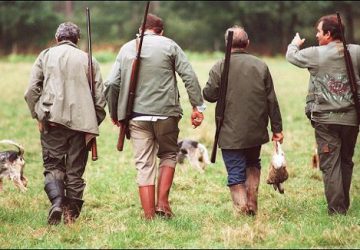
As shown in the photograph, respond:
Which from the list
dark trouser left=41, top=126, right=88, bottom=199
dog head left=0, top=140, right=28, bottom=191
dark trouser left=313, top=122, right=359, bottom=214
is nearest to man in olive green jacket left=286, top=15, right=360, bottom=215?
dark trouser left=313, top=122, right=359, bottom=214

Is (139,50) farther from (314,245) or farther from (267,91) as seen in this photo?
(314,245)

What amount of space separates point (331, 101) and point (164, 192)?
1.92 meters

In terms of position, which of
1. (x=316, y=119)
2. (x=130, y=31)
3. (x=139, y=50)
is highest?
(x=139, y=50)

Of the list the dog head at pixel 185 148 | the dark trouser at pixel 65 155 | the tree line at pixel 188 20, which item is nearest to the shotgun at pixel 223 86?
the dark trouser at pixel 65 155

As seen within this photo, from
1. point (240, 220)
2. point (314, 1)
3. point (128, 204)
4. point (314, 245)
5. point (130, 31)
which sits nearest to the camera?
point (314, 245)

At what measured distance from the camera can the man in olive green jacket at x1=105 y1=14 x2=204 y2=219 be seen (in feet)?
20.9

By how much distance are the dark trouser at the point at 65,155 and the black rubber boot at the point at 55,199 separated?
56 millimetres

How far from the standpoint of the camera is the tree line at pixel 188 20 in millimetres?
42625

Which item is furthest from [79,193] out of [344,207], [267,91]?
[344,207]

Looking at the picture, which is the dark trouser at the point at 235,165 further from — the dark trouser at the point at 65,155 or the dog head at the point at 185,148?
the dog head at the point at 185,148

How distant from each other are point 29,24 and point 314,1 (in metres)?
19.4

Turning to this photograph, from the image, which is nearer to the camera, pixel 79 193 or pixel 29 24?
pixel 79 193

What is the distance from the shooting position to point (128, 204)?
24.8 feet

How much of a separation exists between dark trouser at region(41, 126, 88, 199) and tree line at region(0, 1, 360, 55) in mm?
32145
